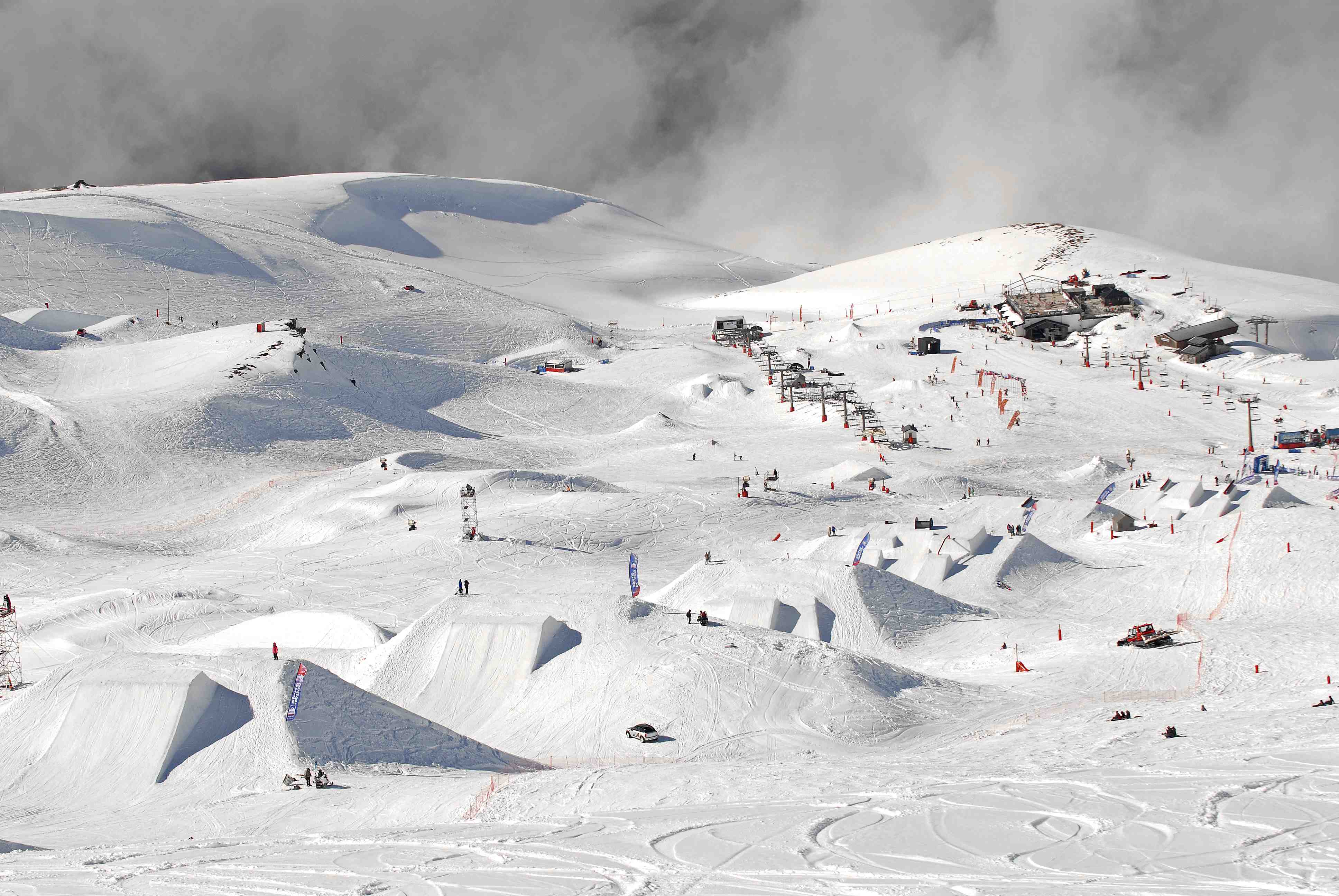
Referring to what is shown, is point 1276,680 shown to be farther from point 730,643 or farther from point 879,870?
point 879,870

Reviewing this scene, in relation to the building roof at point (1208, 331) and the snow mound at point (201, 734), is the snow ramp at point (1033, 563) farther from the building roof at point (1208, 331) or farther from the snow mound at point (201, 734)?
the building roof at point (1208, 331)

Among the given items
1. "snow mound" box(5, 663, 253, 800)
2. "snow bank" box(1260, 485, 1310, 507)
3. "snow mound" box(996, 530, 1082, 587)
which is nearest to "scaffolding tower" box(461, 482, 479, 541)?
"snow mound" box(996, 530, 1082, 587)

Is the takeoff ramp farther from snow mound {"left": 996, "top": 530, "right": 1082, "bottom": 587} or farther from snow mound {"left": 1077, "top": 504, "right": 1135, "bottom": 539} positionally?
snow mound {"left": 1077, "top": 504, "right": 1135, "bottom": 539}

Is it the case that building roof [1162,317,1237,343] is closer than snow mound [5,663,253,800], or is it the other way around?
snow mound [5,663,253,800]

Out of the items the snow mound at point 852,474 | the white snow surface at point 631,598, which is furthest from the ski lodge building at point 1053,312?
the snow mound at point 852,474

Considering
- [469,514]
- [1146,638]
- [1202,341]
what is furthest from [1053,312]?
[1146,638]

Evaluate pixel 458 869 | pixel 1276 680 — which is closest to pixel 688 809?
pixel 458 869
